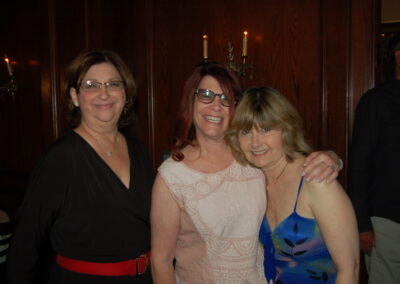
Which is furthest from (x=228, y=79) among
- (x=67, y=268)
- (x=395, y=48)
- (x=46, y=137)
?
(x=46, y=137)

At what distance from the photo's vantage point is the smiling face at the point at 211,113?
1.72 m

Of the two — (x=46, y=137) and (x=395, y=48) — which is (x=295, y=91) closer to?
(x=395, y=48)

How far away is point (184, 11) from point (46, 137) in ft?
7.31

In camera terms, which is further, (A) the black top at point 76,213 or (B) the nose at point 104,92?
(B) the nose at point 104,92

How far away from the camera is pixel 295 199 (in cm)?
153

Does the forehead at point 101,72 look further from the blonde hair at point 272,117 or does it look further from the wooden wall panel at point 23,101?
the wooden wall panel at point 23,101

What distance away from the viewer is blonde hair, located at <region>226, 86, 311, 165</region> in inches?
63.2

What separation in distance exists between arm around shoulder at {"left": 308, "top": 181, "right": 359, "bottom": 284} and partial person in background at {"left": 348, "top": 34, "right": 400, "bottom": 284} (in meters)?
1.08

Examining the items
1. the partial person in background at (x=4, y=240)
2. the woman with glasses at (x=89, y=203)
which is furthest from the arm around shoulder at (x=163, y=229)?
the partial person in background at (x=4, y=240)

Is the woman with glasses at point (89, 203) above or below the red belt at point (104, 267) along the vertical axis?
above

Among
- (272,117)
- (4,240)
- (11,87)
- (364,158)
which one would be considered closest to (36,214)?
(272,117)

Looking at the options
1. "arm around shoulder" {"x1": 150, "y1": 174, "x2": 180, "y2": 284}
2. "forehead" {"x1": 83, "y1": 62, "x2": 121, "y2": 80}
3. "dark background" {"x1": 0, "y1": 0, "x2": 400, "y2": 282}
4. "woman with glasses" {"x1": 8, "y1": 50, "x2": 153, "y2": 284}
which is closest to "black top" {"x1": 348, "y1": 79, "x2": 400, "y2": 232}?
"dark background" {"x1": 0, "y1": 0, "x2": 400, "y2": 282}

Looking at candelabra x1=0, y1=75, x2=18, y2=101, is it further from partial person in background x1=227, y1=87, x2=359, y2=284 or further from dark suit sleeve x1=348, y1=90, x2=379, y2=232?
dark suit sleeve x1=348, y1=90, x2=379, y2=232

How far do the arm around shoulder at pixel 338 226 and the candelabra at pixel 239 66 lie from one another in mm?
2221
